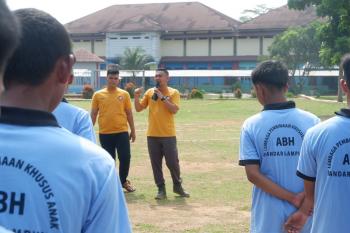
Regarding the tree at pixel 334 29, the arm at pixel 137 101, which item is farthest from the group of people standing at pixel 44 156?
the tree at pixel 334 29

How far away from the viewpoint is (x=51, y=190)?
6.24 feet

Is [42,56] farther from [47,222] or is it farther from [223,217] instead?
[223,217]

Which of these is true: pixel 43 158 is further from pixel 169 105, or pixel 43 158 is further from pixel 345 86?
pixel 169 105

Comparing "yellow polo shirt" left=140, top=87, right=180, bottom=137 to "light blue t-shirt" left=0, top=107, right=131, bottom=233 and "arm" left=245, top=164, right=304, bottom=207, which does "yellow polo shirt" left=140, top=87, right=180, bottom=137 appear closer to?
"arm" left=245, top=164, right=304, bottom=207

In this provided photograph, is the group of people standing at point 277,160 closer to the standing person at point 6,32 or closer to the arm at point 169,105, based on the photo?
the standing person at point 6,32

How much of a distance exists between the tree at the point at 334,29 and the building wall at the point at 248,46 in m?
39.2

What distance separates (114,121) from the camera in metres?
9.04

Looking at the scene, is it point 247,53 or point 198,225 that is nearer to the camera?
point 198,225

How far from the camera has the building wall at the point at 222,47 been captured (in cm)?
6700

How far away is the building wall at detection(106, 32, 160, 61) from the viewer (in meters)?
69.3

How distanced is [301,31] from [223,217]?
167 ft

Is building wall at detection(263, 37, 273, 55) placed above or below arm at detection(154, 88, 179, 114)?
above

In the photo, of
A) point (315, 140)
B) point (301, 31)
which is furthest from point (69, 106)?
point (301, 31)

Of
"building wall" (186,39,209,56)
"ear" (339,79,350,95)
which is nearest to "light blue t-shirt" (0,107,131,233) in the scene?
"ear" (339,79,350,95)
